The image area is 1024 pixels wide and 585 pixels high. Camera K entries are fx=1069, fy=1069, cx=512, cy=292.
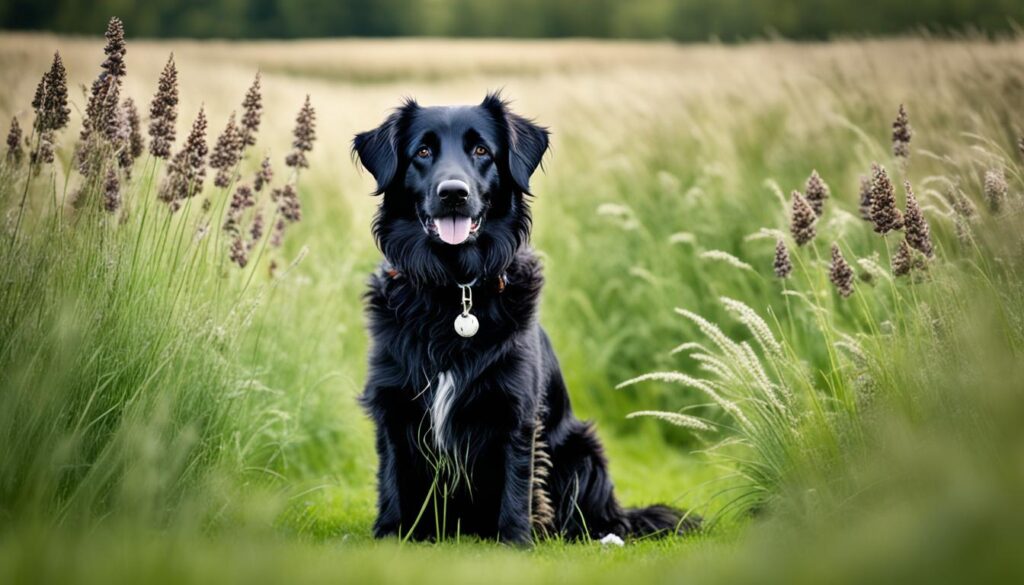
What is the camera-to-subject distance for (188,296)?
12.9ft

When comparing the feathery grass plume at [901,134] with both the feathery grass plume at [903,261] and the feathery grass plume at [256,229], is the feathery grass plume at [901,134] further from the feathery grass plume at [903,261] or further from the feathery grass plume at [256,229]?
the feathery grass plume at [256,229]

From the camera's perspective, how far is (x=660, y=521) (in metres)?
4.53

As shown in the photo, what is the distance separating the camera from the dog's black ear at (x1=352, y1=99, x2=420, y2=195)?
14.2 ft

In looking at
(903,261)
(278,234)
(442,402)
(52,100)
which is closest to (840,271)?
(903,261)

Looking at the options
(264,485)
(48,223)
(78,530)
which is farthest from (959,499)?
(264,485)

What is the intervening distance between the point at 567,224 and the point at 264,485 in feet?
14.0

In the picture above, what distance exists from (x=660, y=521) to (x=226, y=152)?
7.67 ft

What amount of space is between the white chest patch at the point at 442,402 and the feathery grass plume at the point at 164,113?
131 centimetres

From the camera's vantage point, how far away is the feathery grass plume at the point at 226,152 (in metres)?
4.15

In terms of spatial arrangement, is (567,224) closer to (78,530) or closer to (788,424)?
(788,424)

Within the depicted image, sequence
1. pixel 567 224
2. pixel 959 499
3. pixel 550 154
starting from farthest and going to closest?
pixel 567 224 → pixel 550 154 → pixel 959 499

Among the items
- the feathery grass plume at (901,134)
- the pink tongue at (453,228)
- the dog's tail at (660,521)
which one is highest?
the feathery grass plume at (901,134)

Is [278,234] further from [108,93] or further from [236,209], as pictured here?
[108,93]

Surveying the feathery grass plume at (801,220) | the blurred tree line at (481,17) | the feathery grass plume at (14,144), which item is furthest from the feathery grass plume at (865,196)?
the blurred tree line at (481,17)
